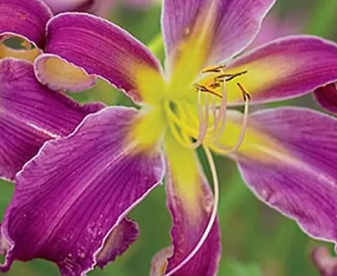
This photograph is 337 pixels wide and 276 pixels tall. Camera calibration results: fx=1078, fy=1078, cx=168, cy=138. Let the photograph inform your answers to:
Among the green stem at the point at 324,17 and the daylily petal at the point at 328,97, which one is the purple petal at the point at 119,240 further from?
the green stem at the point at 324,17

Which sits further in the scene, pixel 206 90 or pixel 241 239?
pixel 241 239

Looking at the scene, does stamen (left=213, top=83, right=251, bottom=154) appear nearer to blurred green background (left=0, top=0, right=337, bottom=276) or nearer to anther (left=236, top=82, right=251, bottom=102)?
anther (left=236, top=82, right=251, bottom=102)

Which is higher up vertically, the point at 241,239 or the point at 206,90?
the point at 206,90

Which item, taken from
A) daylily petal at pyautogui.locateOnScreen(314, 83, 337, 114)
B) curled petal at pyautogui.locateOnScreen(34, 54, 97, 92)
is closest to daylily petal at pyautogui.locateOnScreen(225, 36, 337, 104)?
daylily petal at pyautogui.locateOnScreen(314, 83, 337, 114)

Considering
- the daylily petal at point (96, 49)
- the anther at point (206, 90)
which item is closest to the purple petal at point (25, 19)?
the daylily petal at point (96, 49)

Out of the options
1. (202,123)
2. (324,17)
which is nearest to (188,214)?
(202,123)

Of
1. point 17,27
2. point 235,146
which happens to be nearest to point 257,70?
point 235,146

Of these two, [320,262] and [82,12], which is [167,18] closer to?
[82,12]

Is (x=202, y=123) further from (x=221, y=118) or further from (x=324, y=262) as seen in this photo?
(x=324, y=262)
